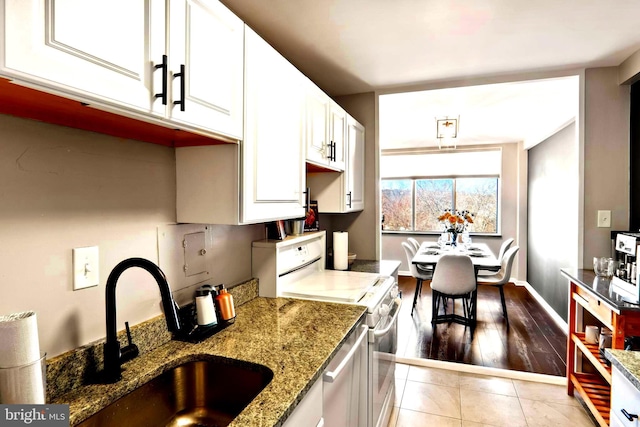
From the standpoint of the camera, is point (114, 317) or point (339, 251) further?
point (339, 251)

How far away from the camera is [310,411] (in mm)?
1049

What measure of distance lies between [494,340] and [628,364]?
259cm

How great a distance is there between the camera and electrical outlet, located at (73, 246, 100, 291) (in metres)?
1.00

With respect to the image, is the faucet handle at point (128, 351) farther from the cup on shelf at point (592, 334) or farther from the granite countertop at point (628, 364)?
the cup on shelf at point (592, 334)

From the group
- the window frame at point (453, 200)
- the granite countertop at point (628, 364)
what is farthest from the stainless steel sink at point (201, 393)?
the window frame at point (453, 200)

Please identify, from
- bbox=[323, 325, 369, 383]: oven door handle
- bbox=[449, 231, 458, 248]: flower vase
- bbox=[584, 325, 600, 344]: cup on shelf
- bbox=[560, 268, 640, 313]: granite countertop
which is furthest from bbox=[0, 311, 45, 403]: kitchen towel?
bbox=[449, 231, 458, 248]: flower vase

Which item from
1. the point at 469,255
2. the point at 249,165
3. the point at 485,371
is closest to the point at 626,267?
the point at 485,371

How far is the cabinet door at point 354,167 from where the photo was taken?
2585 millimetres

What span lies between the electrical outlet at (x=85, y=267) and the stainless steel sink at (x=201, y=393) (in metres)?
0.35

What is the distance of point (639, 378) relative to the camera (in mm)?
944

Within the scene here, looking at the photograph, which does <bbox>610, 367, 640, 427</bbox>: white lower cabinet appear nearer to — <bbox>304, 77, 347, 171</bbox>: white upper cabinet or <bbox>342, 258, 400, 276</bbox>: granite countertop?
<bbox>342, 258, 400, 276</bbox>: granite countertop

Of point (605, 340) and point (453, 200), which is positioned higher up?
point (453, 200)

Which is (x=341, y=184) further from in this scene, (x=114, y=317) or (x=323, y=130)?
(x=114, y=317)

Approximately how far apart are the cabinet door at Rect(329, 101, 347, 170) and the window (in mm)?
4144
